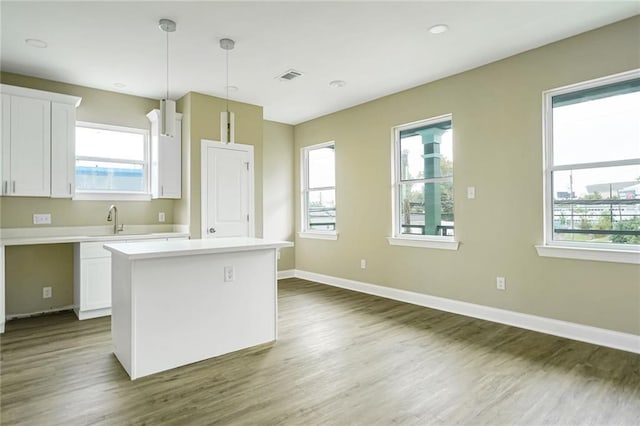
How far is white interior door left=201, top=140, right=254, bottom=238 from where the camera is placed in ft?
15.6

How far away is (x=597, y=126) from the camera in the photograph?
3.18 m

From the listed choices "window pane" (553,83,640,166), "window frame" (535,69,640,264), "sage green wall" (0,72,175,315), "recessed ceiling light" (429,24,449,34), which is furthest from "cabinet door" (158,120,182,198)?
"window pane" (553,83,640,166)

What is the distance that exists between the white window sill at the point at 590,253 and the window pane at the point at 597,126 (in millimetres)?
792

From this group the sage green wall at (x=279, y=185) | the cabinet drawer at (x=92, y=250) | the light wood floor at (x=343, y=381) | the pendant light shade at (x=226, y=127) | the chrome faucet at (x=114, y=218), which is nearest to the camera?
the light wood floor at (x=343, y=381)

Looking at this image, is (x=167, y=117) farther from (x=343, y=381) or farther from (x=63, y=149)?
(x=343, y=381)

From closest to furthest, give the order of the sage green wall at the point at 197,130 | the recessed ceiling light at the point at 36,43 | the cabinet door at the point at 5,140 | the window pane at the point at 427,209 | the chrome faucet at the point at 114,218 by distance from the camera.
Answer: the recessed ceiling light at the point at 36,43 < the cabinet door at the point at 5,140 < the window pane at the point at 427,209 < the chrome faucet at the point at 114,218 < the sage green wall at the point at 197,130

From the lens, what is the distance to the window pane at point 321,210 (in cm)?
589

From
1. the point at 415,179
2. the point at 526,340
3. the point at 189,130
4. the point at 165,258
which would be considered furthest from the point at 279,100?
the point at 526,340

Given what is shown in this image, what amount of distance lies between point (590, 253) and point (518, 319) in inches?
36.2

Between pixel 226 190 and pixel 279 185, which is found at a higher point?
pixel 279 185

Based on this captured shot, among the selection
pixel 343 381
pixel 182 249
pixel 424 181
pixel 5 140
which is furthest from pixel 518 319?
pixel 5 140

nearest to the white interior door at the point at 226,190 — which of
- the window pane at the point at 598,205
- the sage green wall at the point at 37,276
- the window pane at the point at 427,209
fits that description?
the sage green wall at the point at 37,276

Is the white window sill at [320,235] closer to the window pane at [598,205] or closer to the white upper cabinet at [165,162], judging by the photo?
the white upper cabinet at [165,162]

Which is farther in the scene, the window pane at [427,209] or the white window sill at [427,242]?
the window pane at [427,209]
